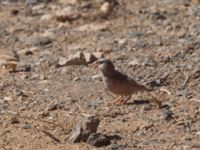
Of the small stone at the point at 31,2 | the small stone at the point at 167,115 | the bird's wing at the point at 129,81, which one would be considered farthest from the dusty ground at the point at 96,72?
the bird's wing at the point at 129,81

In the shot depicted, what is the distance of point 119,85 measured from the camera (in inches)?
411

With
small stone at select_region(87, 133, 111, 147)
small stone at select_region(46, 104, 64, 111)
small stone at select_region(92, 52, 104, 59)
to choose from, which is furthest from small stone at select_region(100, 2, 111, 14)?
small stone at select_region(87, 133, 111, 147)

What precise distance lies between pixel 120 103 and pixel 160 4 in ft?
18.3

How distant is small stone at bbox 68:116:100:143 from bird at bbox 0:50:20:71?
3349 mm

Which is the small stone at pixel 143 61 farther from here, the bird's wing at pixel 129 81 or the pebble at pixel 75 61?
the bird's wing at pixel 129 81

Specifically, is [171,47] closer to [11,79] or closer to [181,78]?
[181,78]

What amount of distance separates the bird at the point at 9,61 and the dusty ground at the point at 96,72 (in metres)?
0.09

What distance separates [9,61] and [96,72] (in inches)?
53.5

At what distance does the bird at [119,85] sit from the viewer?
10.4 metres

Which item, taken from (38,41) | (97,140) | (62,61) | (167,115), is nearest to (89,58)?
(62,61)

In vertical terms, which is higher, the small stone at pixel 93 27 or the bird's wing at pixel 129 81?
the bird's wing at pixel 129 81

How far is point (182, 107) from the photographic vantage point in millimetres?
10086

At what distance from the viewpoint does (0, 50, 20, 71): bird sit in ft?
40.0

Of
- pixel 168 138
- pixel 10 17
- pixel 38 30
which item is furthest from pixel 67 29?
pixel 168 138
